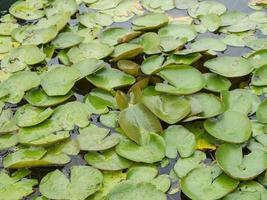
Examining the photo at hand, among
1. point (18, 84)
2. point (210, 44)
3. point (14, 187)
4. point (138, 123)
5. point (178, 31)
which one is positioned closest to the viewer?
point (14, 187)

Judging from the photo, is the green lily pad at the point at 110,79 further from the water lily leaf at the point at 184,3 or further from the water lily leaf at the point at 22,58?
the water lily leaf at the point at 184,3

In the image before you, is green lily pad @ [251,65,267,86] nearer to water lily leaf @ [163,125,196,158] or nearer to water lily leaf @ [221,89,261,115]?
water lily leaf @ [221,89,261,115]

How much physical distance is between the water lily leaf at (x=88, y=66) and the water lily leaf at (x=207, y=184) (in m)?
0.82

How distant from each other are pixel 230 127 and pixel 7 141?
997 mm

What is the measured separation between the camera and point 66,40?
107 inches

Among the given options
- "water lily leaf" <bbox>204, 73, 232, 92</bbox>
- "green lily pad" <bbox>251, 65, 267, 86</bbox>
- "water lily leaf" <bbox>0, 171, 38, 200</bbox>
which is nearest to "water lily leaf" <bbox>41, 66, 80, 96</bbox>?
"water lily leaf" <bbox>0, 171, 38, 200</bbox>

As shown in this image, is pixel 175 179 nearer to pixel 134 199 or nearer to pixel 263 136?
pixel 134 199

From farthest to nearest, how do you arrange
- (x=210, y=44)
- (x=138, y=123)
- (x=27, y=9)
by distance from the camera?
1. (x=27, y=9)
2. (x=210, y=44)
3. (x=138, y=123)

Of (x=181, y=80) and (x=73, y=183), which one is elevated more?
(x=181, y=80)

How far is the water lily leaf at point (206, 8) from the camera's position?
2850 mm

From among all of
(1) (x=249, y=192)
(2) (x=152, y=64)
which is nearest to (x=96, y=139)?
(2) (x=152, y=64)

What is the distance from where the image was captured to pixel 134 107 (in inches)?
82.4

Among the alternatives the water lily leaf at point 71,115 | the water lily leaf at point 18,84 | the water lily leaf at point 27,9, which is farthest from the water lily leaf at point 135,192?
the water lily leaf at point 27,9

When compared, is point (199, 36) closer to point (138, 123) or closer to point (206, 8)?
point (206, 8)
